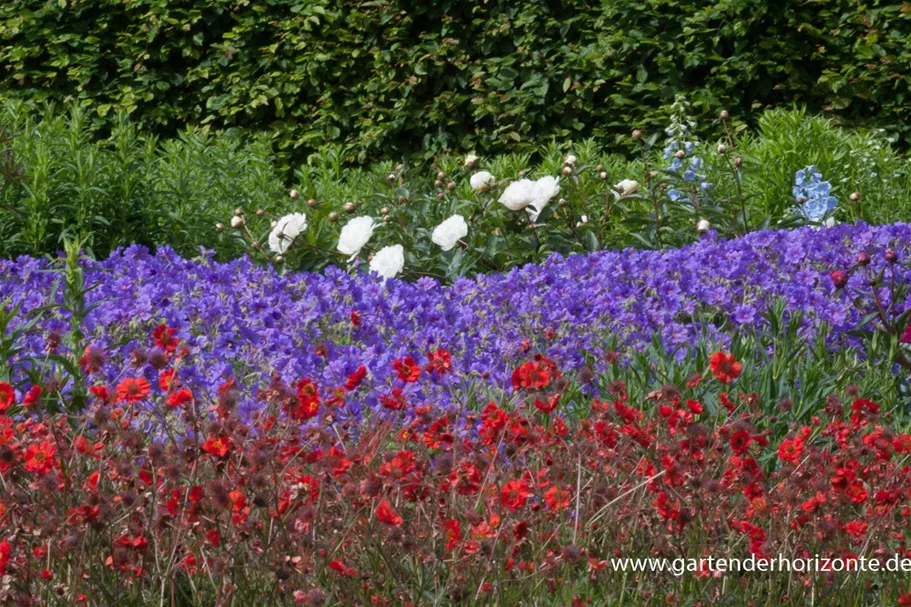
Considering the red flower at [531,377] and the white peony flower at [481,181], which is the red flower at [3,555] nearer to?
the red flower at [531,377]

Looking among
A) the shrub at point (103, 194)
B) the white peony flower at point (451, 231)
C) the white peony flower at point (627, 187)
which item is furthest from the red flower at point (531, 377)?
the shrub at point (103, 194)

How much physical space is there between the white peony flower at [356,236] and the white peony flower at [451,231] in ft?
0.87

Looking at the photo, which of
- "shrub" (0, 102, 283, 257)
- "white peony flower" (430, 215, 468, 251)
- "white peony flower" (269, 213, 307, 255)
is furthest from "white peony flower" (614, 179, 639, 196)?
"shrub" (0, 102, 283, 257)

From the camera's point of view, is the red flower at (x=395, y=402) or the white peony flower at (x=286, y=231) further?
the white peony flower at (x=286, y=231)

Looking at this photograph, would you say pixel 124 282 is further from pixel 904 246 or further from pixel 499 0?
pixel 499 0

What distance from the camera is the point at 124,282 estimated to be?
13.4ft

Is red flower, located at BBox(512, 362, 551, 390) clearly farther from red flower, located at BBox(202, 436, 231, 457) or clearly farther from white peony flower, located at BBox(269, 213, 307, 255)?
white peony flower, located at BBox(269, 213, 307, 255)

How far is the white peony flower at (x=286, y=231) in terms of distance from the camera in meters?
4.84

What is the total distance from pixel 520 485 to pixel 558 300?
2033 mm

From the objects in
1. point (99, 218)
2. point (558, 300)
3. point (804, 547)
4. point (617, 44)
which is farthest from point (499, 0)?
point (804, 547)

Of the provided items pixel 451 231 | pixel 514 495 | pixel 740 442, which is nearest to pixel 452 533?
pixel 514 495

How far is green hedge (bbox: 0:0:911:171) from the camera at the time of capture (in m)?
7.85

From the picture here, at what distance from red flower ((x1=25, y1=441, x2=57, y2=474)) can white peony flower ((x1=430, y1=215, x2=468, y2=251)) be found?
279 cm

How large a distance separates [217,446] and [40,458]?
0.94 ft
